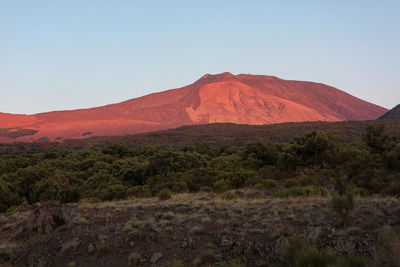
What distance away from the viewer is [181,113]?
13825 centimetres

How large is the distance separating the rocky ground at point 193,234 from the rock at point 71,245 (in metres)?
0.02

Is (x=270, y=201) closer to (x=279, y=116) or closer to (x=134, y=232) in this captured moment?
(x=134, y=232)

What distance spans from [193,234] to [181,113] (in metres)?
132

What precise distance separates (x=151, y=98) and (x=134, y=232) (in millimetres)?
165318

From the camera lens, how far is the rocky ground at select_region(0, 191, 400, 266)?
19.8ft

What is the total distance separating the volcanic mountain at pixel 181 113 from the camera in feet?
355

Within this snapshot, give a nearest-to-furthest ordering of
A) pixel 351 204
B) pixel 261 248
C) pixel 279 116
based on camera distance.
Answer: pixel 261 248
pixel 351 204
pixel 279 116

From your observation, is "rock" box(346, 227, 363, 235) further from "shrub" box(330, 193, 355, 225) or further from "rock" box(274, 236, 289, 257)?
"rock" box(274, 236, 289, 257)

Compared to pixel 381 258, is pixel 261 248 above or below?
below

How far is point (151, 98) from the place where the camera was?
16938cm

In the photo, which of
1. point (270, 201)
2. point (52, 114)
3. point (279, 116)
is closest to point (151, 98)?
point (52, 114)

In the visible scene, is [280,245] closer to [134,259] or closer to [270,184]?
[134,259]

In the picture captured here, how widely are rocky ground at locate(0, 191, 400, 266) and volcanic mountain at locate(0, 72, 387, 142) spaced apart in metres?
97.5

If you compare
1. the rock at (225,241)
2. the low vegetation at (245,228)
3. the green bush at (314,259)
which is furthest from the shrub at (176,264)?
the green bush at (314,259)
